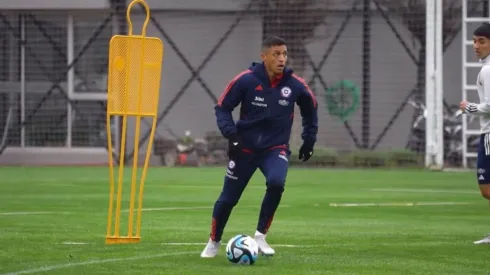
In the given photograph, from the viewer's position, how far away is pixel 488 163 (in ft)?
41.3

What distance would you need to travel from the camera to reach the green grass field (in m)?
10.2

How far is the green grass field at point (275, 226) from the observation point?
10.2 metres

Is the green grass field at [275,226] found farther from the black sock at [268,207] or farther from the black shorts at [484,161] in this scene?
the black shorts at [484,161]

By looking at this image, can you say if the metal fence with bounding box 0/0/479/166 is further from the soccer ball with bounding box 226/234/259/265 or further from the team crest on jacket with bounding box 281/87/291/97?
the soccer ball with bounding box 226/234/259/265

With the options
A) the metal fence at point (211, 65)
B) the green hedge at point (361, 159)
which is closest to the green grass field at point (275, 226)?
the green hedge at point (361, 159)

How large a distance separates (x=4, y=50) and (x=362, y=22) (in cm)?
992

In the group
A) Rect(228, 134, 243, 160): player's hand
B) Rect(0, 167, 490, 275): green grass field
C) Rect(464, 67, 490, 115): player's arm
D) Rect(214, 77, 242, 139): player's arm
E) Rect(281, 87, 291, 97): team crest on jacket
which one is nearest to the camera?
Rect(0, 167, 490, 275): green grass field

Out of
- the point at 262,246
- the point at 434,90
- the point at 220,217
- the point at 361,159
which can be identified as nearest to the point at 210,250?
the point at 220,217

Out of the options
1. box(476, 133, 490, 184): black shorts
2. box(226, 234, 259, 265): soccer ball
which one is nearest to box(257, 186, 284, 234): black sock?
box(226, 234, 259, 265): soccer ball

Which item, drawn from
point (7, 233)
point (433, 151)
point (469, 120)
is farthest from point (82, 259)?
point (469, 120)

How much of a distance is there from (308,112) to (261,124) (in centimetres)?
51

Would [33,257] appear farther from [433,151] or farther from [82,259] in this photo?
[433,151]

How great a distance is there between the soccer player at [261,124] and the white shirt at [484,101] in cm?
225

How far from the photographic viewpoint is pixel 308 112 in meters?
11.2
